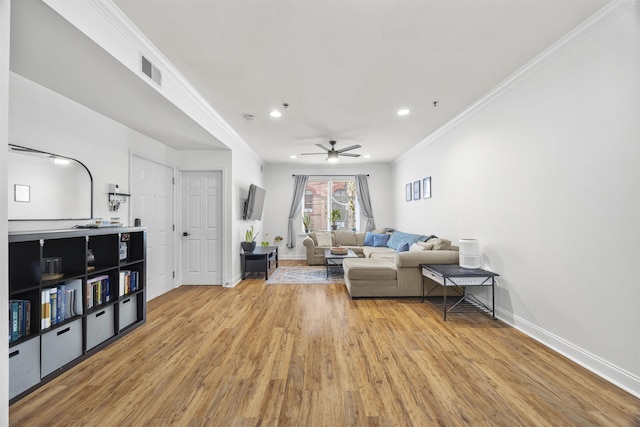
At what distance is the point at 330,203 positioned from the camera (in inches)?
314

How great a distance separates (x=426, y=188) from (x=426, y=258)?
1967mm

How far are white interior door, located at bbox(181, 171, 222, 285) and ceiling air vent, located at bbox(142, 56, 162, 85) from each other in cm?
239

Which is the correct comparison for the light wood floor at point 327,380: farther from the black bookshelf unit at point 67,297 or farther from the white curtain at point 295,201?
the white curtain at point 295,201

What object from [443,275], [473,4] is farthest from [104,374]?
[473,4]

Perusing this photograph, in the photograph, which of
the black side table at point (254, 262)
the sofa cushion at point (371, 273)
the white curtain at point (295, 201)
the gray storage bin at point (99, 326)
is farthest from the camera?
the white curtain at point (295, 201)

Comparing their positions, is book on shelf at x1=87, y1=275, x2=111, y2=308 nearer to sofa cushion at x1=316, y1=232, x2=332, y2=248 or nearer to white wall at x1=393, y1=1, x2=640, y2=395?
white wall at x1=393, y1=1, x2=640, y2=395

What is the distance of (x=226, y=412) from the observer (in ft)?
5.55

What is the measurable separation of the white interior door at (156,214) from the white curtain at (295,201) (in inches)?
137

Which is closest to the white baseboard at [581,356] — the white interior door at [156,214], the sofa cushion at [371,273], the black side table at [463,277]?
the black side table at [463,277]

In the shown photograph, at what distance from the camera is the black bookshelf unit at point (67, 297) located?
1875mm

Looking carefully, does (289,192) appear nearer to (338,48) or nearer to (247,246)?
(247,246)

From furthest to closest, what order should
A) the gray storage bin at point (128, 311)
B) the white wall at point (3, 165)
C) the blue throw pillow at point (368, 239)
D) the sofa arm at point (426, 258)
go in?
1. the blue throw pillow at point (368, 239)
2. the sofa arm at point (426, 258)
3. the gray storage bin at point (128, 311)
4. the white wall at point (3, 165)

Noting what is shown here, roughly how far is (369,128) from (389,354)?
11.5 ft

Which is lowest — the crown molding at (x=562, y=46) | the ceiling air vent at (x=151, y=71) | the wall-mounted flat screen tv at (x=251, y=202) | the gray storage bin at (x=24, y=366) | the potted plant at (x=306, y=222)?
the gray storage bin at (x=24, y=366)
